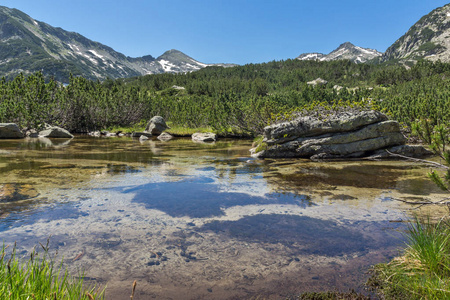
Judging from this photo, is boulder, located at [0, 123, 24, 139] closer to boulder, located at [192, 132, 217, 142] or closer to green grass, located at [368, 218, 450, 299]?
boulder, located at [192, 132, 217, 142]

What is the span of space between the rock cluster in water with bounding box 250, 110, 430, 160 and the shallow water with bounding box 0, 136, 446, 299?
18.8 feet

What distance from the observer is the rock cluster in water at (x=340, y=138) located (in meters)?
18.8

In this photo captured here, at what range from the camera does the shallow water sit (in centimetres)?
470

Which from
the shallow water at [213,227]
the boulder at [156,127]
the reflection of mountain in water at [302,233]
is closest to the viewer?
the shallow water at [213,227]

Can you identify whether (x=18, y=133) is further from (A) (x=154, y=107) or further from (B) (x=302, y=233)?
(B) (x=302, y=233)

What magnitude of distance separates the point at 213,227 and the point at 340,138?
14949 mm

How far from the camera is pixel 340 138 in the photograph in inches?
750

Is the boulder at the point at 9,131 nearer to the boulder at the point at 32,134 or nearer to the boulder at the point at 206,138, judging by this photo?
the boulder at the point at 32,134

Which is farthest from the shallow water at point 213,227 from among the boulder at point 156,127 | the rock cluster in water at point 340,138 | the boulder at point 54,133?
the boulder at point 156,127

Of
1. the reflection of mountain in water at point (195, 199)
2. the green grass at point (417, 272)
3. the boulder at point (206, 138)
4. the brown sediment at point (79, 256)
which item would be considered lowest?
the brown sediment at point (79, 256)

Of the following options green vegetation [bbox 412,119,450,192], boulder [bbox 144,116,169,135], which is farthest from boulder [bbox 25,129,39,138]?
green vegetation [bbox 412,119,450,192]

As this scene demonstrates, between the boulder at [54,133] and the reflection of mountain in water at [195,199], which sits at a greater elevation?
the boulder at [54,133]

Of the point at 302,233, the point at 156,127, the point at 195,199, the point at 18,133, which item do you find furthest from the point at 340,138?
the point at 18,133

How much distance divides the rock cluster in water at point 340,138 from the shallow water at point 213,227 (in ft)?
18.8
